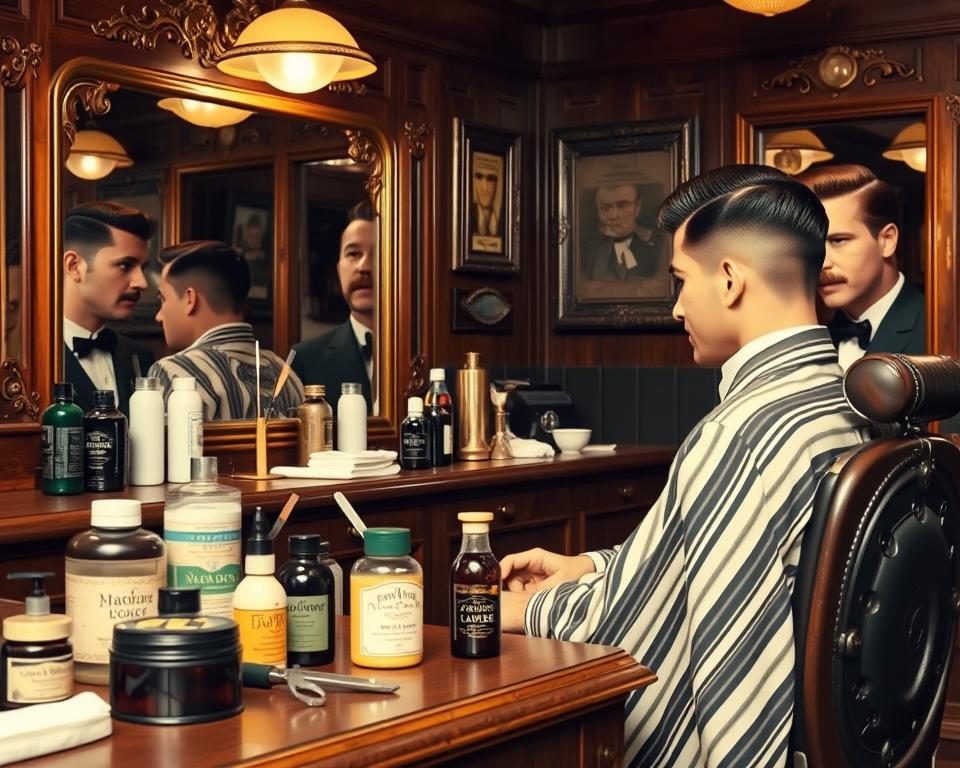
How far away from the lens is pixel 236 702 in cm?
135

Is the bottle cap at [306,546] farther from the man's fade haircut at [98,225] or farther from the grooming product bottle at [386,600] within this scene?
the man's fade haircut at [98,225]

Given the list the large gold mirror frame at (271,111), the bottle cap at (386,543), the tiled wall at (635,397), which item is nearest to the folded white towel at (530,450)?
the large gold mirror frame at (271,111)

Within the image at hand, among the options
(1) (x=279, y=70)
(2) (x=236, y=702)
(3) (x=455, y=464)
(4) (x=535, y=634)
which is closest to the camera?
(2) (x=236, y=702)

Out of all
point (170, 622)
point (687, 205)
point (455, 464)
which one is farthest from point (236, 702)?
point (455, 464)

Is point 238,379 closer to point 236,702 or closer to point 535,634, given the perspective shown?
point 535,634

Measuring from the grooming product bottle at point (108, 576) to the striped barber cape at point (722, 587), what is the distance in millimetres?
688

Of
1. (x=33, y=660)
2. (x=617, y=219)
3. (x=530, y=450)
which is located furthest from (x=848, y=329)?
(x=33, y=660)

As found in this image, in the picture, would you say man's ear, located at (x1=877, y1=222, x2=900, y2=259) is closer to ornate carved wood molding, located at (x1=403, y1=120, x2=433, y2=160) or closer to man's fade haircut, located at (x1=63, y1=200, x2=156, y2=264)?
ornate carved wood molding, located at (x1=403, y1=120, x2=433, y2=160)

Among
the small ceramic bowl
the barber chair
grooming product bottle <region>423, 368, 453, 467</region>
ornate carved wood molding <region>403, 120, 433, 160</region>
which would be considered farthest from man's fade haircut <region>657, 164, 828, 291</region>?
ornate carved wood molding <region>403, 120, 433, 160</region>

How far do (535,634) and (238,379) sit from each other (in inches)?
90.9

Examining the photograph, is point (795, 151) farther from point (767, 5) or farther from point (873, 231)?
point (767, 5)

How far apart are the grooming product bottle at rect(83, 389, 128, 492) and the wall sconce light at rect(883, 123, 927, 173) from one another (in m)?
2.93

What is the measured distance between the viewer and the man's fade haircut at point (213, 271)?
3.90 m

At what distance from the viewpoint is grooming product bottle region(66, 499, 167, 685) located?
1.42 metres
